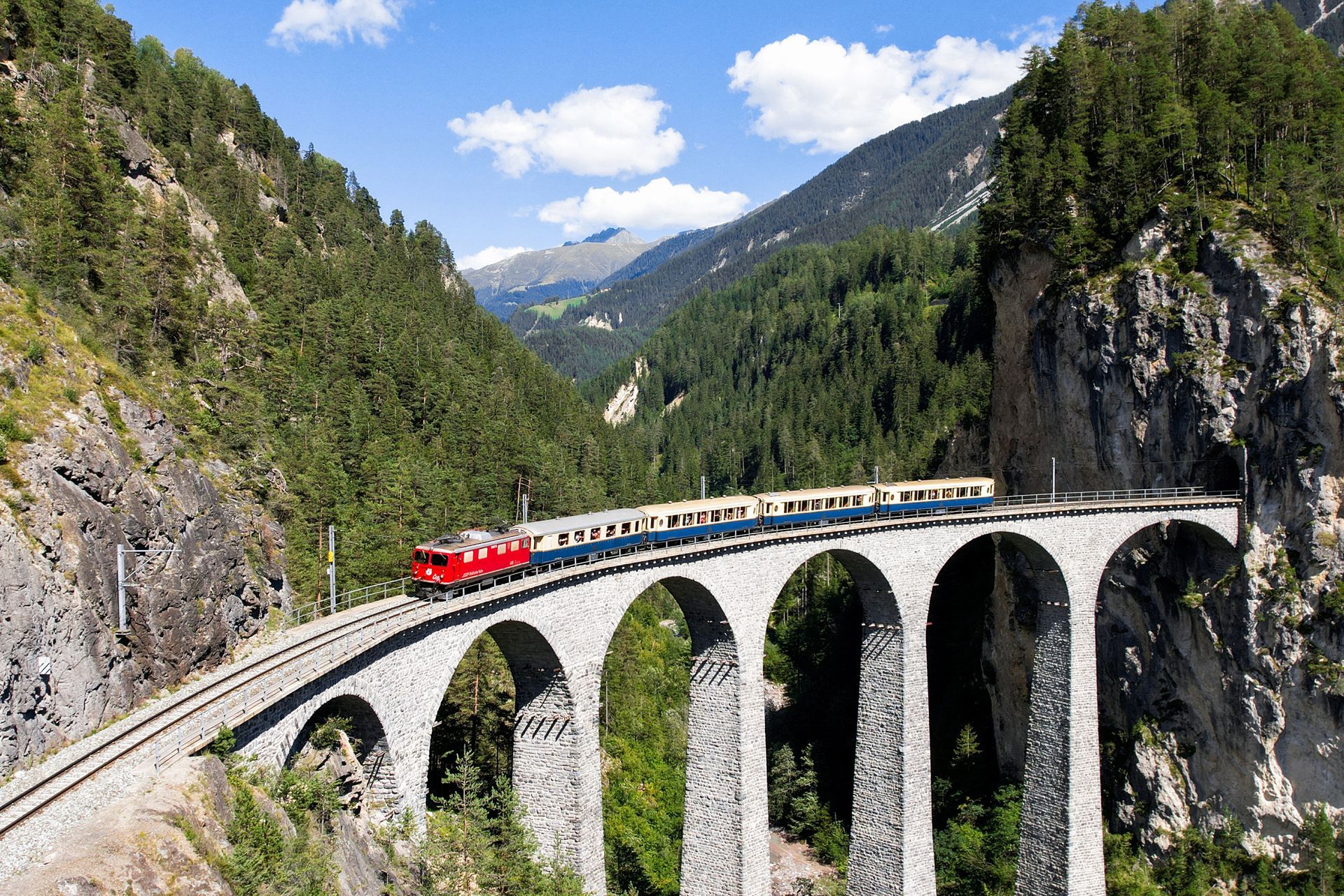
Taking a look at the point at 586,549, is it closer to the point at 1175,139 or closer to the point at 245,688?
the point at 245,688

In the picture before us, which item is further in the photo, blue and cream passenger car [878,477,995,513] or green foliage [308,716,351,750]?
blue and cream passenger car [878,477,995,513]

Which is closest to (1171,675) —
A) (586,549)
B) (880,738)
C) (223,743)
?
(880,738)

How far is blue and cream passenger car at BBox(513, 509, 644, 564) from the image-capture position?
96.4ft

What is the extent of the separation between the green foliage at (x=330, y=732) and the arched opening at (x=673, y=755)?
1371 cm

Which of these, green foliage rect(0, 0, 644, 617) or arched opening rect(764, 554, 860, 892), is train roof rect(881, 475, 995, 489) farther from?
green foliage rect(0, 0, 644, 617)

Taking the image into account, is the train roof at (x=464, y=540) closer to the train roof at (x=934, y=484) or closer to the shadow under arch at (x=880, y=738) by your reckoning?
the shadow under arch at (x=880, y=738)

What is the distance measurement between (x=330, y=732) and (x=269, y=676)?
270 centimetres

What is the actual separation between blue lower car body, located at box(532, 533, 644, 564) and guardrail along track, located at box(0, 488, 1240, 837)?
0.41 meters

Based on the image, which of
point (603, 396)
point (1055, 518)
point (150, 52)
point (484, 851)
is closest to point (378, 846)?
point (484, 851)

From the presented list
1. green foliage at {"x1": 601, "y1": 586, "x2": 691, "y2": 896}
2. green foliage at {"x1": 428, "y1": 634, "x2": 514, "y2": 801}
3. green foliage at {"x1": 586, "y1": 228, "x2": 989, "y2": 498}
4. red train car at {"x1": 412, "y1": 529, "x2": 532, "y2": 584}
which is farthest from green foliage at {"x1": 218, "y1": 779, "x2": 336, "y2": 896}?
green foliage at {"x1": 586, "y1": 228, "x2": 989, "y2": 498}

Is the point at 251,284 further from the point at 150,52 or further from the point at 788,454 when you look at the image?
the point at 788,454

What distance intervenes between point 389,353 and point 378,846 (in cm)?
5860

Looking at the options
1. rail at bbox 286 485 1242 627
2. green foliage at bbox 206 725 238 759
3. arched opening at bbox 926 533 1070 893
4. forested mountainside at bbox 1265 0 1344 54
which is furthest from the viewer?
forested mountainside at bbox 1265 0 1344 54

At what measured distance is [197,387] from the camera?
158ft
